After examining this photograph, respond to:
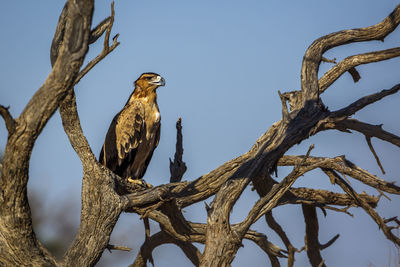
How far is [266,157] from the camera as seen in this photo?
6.77 m

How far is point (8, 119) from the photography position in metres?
4.39

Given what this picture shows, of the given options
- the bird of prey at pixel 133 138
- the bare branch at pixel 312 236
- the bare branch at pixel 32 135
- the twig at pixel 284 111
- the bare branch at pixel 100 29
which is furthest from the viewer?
the bare branch at pixel 312 236

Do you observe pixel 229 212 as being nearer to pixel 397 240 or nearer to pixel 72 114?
pixel 72 114

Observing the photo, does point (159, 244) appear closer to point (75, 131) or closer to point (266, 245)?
point (266, 245)

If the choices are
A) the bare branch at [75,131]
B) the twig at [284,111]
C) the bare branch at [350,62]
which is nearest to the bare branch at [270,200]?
the twig at [284,111]

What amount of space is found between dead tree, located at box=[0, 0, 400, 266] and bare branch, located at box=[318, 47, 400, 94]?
0.01 meters

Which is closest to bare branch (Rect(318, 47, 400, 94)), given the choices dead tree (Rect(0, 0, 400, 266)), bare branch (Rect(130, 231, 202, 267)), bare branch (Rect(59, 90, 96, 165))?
dead tree (Rect(0, 0, 400, 266))

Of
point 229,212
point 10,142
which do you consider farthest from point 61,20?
point 229,212

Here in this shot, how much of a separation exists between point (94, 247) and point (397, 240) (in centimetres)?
409

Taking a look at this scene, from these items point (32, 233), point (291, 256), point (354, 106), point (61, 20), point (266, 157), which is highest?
point (61, 20)

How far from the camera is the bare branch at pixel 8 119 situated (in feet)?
14.2

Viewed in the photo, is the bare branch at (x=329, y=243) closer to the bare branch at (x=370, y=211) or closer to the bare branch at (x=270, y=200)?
the bare branch at (x=370, y=211)

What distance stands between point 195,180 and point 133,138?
1.28 m

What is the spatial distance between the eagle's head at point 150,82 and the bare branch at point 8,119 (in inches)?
150
